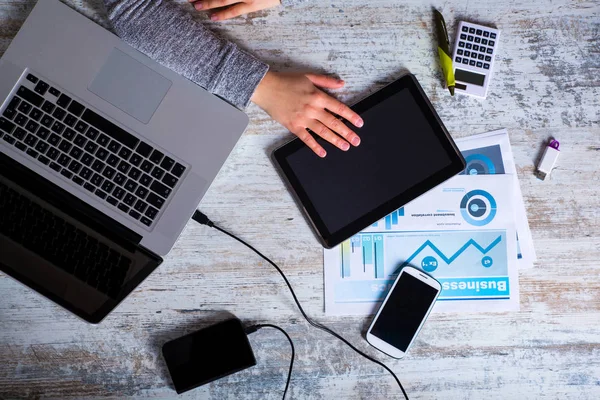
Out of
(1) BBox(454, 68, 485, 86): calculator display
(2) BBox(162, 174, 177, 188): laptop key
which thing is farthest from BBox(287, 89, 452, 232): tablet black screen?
(2) BBox(162, 174, 177, 188): laptop key

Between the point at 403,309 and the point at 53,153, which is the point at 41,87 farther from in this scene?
the point at 403,309

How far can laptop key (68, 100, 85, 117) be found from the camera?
86cm

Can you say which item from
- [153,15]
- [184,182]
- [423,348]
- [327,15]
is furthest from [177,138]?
[423,348]

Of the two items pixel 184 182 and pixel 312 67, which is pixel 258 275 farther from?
pixel 312 67

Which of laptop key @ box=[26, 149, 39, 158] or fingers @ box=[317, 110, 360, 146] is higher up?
fingers @ box=[317, 110, 360, 146]

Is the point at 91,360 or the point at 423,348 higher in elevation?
the point at 423,348

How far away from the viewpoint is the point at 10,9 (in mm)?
926

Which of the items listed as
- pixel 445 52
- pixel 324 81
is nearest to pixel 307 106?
pixel 324 81

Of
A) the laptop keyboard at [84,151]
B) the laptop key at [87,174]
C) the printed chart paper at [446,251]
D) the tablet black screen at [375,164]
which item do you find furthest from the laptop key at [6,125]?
the printed chart paper at [446,251]

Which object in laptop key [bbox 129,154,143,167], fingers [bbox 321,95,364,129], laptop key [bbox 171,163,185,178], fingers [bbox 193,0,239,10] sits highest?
fingers [bbox 193,0,239,10]

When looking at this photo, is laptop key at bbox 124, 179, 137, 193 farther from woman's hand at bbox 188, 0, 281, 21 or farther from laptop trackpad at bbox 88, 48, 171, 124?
woman's hand at bbox 188, 0, 281, 21

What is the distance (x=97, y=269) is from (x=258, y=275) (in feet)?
0.93

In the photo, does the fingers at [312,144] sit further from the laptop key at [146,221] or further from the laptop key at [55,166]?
the laptop key at [55,166]

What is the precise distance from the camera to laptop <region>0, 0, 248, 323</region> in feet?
2.83
